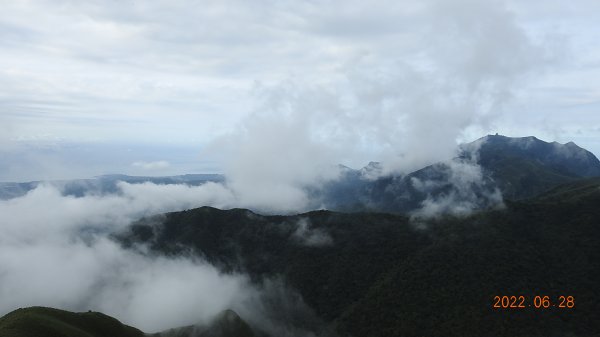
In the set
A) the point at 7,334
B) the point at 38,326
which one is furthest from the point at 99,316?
the point at 7,334

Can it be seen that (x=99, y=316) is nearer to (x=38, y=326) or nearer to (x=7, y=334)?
(x=38, y=326)

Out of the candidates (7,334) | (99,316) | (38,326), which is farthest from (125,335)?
(7,334)

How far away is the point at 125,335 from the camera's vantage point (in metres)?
188

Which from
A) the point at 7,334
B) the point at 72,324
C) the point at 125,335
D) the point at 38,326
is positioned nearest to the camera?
the point at 7,334

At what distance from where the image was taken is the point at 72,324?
570ft

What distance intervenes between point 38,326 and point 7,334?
38.5 ft

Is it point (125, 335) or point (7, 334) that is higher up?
point (7, 334)

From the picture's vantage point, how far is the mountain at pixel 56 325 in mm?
147875

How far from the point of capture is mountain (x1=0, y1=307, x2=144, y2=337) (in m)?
148

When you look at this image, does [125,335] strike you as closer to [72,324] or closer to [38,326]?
[72,324]

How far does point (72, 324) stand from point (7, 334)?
112 feet

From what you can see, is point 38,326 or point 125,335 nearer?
point 38,326

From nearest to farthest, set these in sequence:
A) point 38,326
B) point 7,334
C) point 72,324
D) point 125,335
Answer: point 7,334, point 38,326, point 72,324, point 125,335

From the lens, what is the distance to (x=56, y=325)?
158 m
